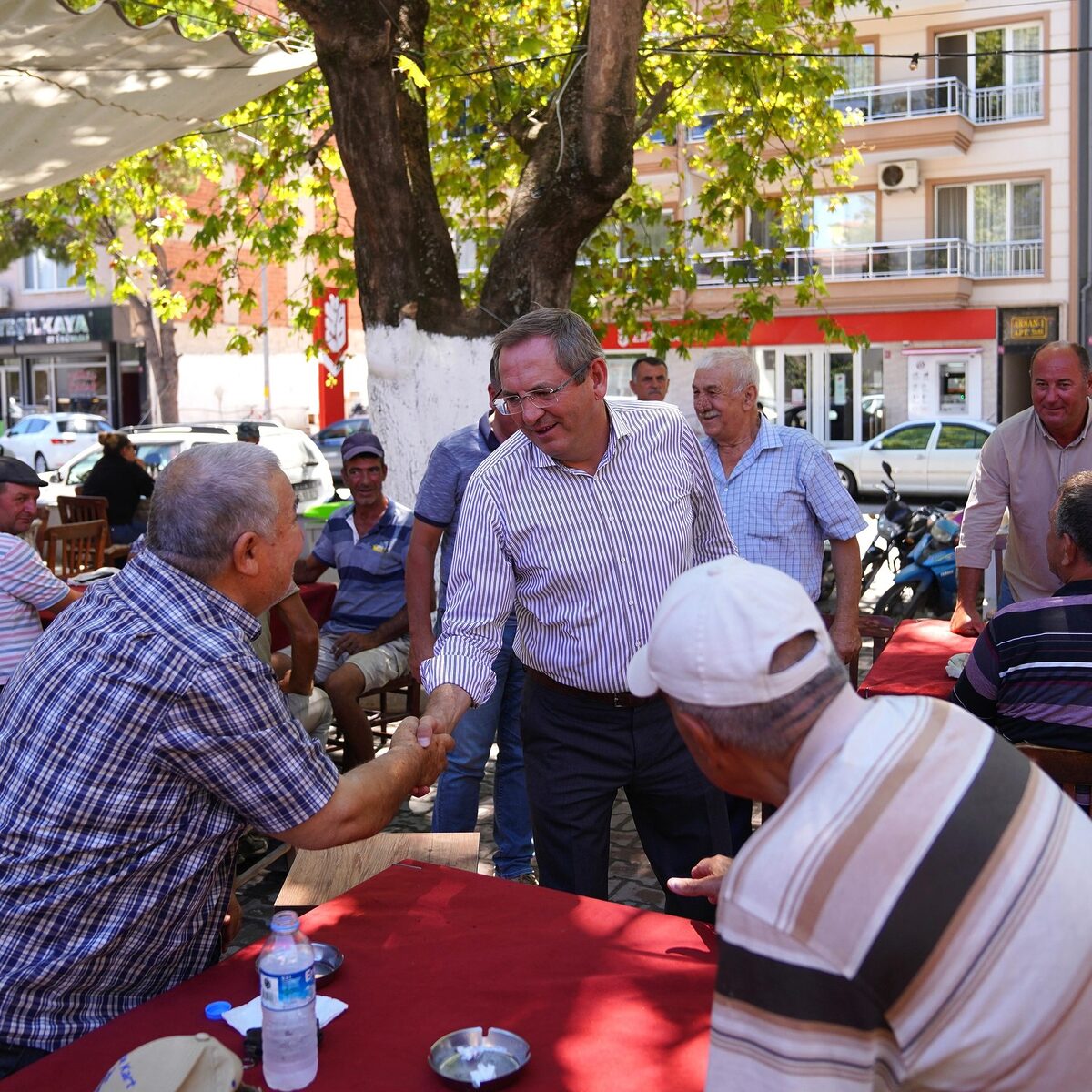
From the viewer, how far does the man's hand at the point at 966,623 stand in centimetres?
539

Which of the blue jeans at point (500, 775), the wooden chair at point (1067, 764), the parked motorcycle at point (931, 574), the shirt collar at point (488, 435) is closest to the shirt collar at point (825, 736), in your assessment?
the wooden chair at point (1067, 764)

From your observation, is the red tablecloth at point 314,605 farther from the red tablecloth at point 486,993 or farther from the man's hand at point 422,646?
the red tablecloth at point 486,993

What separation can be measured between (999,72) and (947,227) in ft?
11.8

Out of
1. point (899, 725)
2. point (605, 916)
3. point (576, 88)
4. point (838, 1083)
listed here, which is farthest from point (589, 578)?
point (576, 88)

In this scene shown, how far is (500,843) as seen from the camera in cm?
516

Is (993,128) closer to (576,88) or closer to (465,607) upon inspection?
(576,88)

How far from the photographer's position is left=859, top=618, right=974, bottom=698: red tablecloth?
458 centimetres

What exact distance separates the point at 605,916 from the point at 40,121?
536 cm

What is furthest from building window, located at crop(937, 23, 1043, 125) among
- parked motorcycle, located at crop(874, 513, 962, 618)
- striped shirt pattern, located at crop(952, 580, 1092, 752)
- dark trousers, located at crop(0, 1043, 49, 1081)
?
dark trousers, located at crop(0, 1043, 49, 1081)

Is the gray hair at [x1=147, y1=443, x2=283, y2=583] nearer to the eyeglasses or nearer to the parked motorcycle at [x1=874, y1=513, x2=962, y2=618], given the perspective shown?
the eyeglasses

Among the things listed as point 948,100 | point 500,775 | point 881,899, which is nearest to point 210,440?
point 500,775

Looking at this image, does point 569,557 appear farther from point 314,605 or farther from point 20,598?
point 314,605

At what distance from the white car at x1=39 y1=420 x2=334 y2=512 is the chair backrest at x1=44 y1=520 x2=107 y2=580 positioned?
5.69m

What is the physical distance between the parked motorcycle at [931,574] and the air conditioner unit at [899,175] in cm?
2003
